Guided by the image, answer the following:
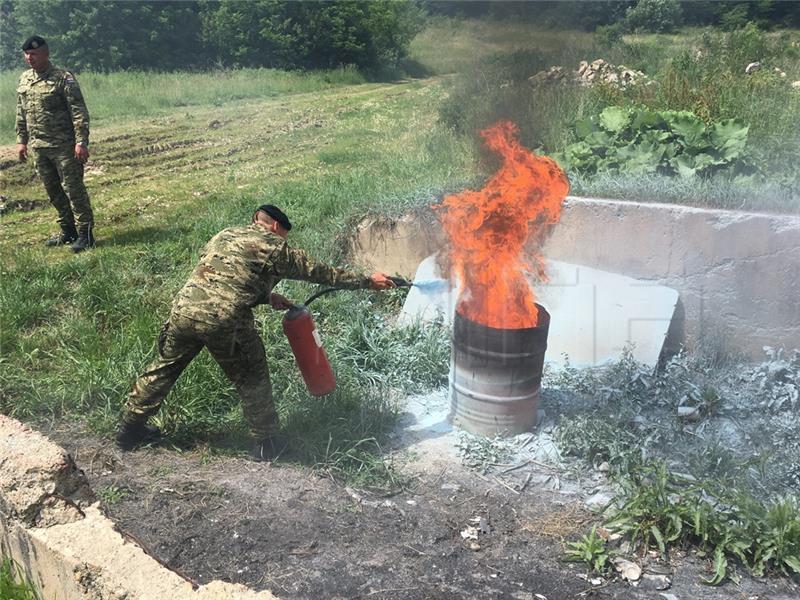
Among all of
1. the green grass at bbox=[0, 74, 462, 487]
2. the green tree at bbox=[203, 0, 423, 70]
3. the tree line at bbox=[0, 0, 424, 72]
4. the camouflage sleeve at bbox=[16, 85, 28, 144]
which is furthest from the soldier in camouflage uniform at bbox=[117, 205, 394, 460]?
the green tree at bbox=[203, 0, 423, 70]

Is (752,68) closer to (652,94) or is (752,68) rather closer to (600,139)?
(652,94)

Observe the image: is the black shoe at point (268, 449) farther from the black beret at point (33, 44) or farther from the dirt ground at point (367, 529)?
the black beret at point (33, 44)

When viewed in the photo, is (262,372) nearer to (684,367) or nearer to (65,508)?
(65,508)

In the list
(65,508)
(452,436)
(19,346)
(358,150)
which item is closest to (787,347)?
(452,436)

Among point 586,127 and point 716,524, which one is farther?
point 586,127

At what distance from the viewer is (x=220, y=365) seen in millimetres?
4344

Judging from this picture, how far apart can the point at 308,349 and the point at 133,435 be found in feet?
4.23

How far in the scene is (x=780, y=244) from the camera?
18.0 feet

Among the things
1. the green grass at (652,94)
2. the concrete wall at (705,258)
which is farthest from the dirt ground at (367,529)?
the green grass at (652,94)

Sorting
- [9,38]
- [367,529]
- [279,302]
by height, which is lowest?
[367,529]

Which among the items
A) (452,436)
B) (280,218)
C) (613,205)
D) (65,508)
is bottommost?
(452,436)

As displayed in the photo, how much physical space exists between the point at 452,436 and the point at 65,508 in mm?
2556

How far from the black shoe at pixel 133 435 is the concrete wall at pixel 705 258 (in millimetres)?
3780

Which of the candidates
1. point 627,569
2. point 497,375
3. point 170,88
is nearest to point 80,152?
point 497,375
